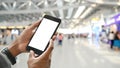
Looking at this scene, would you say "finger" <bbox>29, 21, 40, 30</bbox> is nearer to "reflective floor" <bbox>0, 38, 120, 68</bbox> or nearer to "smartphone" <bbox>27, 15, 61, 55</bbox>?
"smartphone" <bbox>27, 15, 61, 55</bbox>

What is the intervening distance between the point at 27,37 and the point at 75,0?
42587 millimetres

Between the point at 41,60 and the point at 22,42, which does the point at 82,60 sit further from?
the point at 41,60

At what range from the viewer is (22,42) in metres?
2.58

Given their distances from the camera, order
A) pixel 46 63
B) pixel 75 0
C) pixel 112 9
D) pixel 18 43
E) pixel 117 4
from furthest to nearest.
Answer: pixel 75 0 < pixel 112 9 < pixel 117 4 < pixel 18 43 < pixel 46 63

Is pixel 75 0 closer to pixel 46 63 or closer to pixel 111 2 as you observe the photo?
pixel 111 2

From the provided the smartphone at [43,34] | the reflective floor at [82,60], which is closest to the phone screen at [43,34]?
the smartphone at [43,34]

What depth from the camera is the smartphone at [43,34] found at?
232cm

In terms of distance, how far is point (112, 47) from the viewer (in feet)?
76.9

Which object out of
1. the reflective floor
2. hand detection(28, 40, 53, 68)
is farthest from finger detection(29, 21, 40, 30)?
the reflective floor

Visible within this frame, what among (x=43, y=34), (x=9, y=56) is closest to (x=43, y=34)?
(x=43, y=34)

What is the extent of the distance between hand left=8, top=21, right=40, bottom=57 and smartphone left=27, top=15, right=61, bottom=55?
69 mm

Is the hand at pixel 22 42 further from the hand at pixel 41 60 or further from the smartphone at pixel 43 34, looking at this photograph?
the hand at pixel 41 60

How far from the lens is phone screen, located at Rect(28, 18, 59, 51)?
92.7 inches

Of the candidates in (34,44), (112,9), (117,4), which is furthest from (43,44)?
(112,9)
